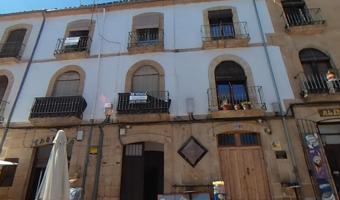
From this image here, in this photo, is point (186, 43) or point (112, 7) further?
point (112, 7)

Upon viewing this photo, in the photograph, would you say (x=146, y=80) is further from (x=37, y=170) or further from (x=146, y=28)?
(x=37, y=170)

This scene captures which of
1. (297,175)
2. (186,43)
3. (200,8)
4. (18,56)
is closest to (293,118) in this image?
(297,175)

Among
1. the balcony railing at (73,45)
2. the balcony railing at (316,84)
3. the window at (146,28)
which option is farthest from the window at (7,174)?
the balcony railing at (316,84)

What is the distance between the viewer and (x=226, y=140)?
400 inches

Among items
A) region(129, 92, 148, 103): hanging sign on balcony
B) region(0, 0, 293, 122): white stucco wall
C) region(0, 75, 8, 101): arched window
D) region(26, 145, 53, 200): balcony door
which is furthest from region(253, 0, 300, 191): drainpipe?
region(0, 75, 8, 101): arched window

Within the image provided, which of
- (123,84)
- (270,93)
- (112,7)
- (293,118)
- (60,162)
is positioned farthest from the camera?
(112,7)

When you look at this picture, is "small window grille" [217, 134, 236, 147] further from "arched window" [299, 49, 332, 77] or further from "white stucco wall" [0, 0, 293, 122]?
"arched window" [299, 49, 332, 77]

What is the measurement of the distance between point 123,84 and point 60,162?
493 cm

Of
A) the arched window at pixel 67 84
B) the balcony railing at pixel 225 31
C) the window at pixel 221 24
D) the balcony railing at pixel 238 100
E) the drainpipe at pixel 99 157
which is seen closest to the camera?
the drainpipe at pixel 99 157

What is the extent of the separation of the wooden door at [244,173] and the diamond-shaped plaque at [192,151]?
72 cm

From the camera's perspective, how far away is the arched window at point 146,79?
11.5 metres

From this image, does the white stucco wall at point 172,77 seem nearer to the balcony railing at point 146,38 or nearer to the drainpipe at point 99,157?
the drainpipe at point 99,157

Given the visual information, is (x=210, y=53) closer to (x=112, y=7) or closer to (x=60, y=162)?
(x=112, y=7)

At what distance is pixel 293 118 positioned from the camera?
32.8 ft
